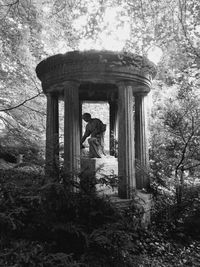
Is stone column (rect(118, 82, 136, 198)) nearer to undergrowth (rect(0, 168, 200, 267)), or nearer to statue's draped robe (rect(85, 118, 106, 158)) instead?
statue's draped robe (rect(85, 118, 106, 158))

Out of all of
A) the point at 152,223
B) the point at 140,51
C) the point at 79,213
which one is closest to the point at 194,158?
the point at 152,223

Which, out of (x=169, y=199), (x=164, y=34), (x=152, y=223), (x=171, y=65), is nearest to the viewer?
(x=164, y=34)

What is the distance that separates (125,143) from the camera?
558 centimetres

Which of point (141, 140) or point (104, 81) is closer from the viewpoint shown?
point (104, 81)

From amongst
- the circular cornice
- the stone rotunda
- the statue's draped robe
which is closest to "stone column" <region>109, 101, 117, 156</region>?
the statue's draped robe

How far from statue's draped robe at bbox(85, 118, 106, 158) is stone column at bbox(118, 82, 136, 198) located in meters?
1.30

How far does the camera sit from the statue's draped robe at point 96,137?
6785 mm

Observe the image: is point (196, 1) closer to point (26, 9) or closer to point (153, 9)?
point (153, 9)

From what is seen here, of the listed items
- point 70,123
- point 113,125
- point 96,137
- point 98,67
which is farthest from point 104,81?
point 113,125

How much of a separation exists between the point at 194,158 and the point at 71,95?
3530 millimetres

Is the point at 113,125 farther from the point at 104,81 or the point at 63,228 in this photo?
the point at 63,228

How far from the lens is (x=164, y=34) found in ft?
15.6

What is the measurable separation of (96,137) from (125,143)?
1.65 metres

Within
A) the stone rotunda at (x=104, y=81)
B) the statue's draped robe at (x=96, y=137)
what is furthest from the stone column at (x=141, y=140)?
the statue's draped robe at (x=96, y=137)
